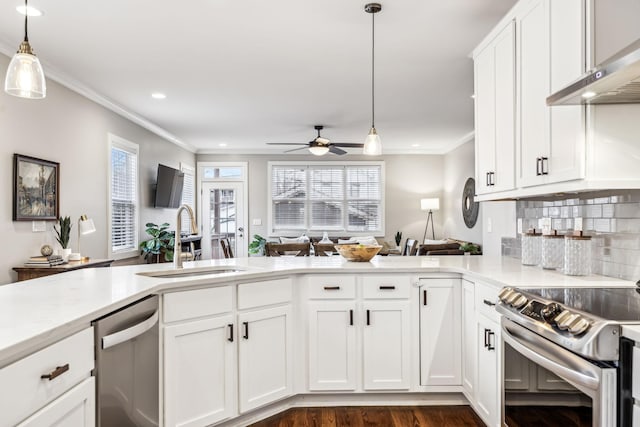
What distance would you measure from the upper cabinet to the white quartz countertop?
47 centimetres

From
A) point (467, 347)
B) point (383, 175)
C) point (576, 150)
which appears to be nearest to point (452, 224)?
point (383, 175)

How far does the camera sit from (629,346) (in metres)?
1.32

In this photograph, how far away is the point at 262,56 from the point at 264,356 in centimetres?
252

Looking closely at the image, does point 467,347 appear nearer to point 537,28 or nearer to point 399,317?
point 399,317

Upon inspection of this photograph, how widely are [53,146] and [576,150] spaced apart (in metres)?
4.30

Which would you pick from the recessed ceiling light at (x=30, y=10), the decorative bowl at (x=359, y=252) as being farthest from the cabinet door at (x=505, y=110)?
the recessed ceiling light at (x=30, y=10)

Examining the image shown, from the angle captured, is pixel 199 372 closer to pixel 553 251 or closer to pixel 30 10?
pixel 553 251

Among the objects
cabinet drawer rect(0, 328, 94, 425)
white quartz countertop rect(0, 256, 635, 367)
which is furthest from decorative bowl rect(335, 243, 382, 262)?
cabinet drawer rect(0, 328, 94, 425)

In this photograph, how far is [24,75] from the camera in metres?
1.85

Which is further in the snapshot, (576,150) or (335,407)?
(335,407)

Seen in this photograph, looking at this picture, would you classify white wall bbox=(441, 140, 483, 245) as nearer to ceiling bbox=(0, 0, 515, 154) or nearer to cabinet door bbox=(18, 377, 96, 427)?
ceiling bbox=(0, 0, 515, 154)

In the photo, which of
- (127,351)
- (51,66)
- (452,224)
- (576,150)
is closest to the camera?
(127,351)

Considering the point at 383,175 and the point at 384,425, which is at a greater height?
the point at 383,175

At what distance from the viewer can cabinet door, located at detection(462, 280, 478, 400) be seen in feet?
8.52
